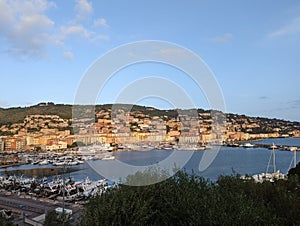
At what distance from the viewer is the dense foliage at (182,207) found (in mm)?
4312

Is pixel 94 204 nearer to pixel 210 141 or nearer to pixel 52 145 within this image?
pixel 210 141

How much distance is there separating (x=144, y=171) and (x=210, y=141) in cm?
1519

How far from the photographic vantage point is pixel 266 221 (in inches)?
176

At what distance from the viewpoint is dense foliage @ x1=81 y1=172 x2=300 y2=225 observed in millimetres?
4312

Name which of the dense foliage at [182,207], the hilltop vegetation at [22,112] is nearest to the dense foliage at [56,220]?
the dense foliage at [182,207]

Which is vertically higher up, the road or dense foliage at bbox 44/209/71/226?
dense foliage at bbox 44/209/71/226

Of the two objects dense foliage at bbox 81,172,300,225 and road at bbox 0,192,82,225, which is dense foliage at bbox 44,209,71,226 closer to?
dense foliage at bbox 81,172,300,225

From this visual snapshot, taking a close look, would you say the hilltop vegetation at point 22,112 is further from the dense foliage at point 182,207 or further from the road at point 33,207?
the dense foliage at point 182,207

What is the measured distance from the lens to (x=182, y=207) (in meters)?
4.81

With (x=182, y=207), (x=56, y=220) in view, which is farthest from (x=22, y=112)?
(x=182, y=207)

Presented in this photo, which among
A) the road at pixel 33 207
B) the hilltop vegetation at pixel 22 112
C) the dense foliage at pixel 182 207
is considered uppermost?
the hilltop vegetation at pixel 22 112

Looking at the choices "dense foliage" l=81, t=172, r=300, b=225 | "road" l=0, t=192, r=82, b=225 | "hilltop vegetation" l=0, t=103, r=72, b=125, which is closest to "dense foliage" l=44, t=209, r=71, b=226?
"dense foliage" l=81, t=172, r=300, b=225

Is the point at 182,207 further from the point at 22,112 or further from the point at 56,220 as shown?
the point at 22,112

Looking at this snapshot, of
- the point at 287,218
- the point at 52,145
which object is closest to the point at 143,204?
the point at 287,218
